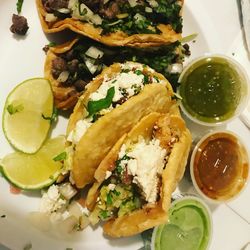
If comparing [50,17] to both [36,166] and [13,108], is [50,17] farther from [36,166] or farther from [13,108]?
[36,166]

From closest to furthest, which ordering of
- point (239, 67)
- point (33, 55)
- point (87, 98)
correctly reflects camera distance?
point (87, 98), point (33, 55), point (239, 67)

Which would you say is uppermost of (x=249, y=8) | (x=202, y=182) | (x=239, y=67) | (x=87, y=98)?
(x=87, y=98)

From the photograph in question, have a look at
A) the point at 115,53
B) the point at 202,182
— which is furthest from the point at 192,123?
the point at 115,53

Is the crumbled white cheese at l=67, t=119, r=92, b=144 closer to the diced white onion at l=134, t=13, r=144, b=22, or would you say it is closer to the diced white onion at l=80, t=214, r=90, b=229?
the diced white onion at l=80, t=214, r=90, b=229

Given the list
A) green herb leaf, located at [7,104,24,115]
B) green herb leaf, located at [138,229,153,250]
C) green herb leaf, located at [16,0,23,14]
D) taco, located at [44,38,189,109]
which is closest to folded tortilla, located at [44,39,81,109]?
taco, located at [44,38,189,109]

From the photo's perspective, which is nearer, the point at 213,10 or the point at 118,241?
the point at 118,241

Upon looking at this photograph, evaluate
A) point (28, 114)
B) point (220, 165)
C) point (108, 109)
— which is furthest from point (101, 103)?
point (220, 165)

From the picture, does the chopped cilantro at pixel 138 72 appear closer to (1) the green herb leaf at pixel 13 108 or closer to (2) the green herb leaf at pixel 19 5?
(1) the green herb leaf at pixel 13 108

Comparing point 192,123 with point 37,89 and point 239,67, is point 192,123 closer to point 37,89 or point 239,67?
point 239,67
